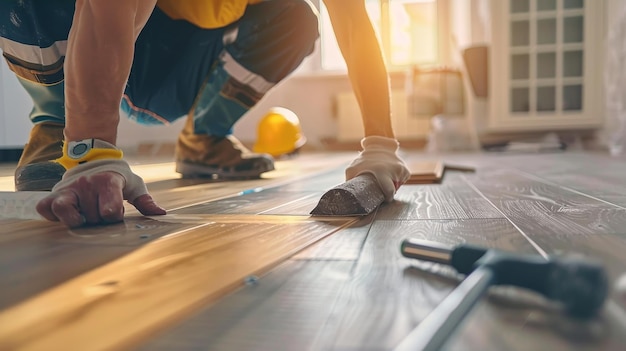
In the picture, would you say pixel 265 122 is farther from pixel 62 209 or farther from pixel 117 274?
pixel 117 274

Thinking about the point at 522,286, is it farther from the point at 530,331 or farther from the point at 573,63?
the point at 573,63

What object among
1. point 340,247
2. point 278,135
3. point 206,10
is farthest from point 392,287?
point 278,135

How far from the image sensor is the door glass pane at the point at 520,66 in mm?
3736

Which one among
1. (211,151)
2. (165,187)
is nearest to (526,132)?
(211,151)

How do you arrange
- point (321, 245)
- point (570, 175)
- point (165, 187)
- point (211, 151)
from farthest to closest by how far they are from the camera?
point (211, 151) < point (570, 175) < point (165, 187) < point (321, 245)

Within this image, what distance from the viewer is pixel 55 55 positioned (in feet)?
4.56

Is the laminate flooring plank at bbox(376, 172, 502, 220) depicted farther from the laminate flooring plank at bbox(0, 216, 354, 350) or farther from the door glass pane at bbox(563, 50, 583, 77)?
the door glass pane at bbox(563, 50, 583, 77)

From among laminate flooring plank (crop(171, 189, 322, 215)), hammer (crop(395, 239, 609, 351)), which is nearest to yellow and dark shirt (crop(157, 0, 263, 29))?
laminate flooring plank (crop(171, 189, 322, 215))

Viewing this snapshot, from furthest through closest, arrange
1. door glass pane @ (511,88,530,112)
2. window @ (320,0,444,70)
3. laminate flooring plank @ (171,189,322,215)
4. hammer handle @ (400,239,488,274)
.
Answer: window @ (320,0,444,70)
door glass pane @ (511,88,530,112)
laminate flooring plank @ (171,189,322,215)
hammer handle @ (400,239,488,274)

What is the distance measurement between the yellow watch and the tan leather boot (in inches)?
39.4

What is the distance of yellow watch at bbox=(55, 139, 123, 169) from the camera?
33.7 inches

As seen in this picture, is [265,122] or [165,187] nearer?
[165,187]

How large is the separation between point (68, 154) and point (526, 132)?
365 cm

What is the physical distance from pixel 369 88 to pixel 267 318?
0.74m
